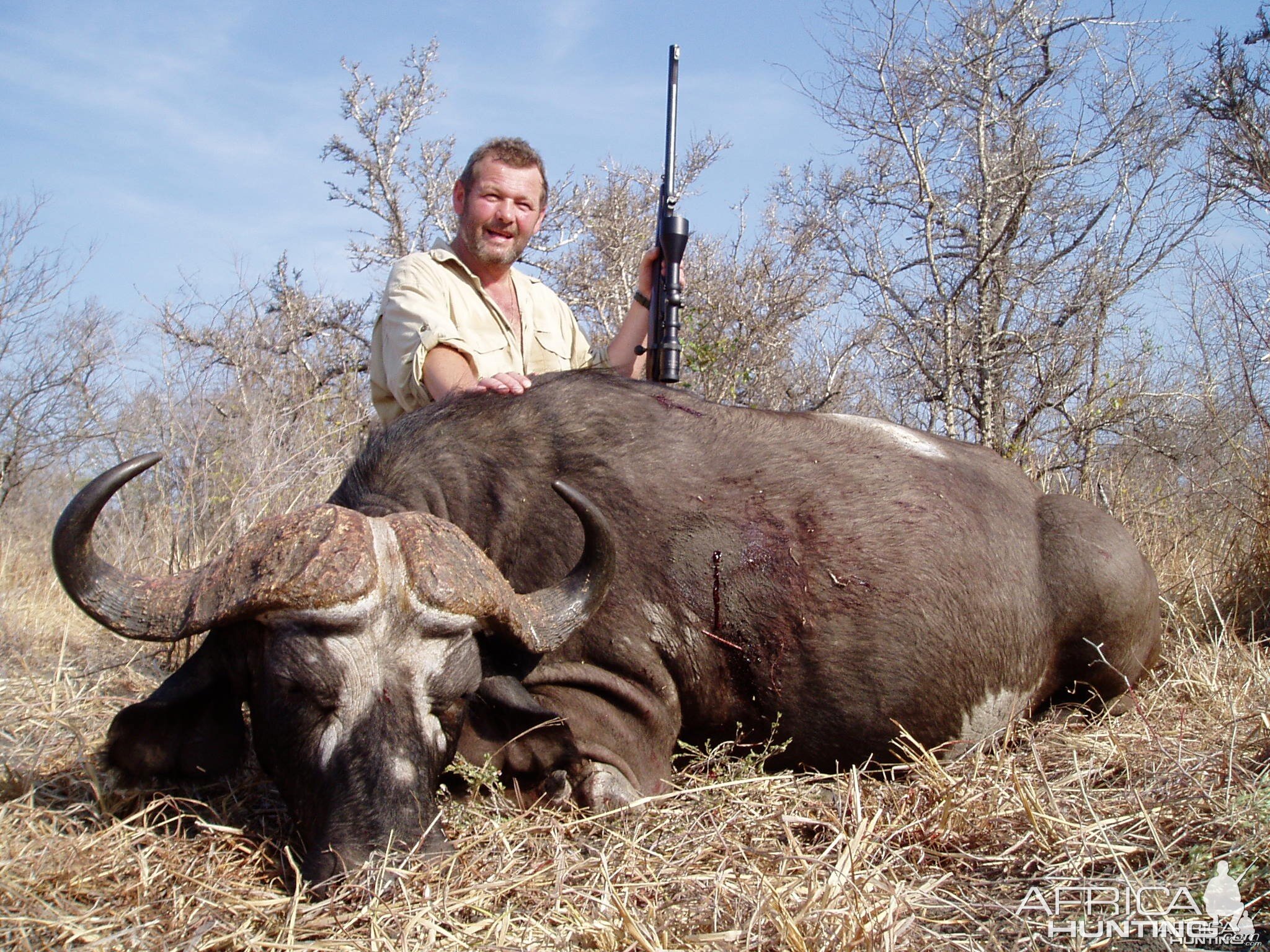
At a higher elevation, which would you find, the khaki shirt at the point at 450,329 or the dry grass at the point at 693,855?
the khaki shirt at the point at 450,329

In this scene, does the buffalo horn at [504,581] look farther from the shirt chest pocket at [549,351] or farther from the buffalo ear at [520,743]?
the shirt chest pocket at [549,351]

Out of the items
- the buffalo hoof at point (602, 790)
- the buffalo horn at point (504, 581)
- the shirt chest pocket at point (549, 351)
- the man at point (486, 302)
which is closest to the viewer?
the buffalo horn at point (504, 581)

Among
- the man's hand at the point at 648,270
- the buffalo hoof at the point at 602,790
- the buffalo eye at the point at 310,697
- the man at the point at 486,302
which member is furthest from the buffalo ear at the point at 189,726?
the man's hand at the point at 648,270

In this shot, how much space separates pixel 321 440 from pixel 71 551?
451 cm

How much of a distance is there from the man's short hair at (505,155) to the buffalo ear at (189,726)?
329cm

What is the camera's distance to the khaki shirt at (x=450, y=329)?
15.7 ft

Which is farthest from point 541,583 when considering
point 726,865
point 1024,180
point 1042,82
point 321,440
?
point 1042,82

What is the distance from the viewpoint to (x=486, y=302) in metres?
5.44

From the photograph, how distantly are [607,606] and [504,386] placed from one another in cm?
100

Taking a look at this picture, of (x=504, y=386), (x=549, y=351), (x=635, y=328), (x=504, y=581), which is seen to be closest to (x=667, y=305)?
(x=635, y=328)

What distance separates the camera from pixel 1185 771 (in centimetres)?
293

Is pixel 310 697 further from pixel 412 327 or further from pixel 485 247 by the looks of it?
pixel 485 247

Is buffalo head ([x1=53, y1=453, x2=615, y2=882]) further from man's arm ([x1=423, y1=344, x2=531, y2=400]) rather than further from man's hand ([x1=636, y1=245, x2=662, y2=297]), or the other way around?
man's hand ([x1=636, y1=245, x2=662, y2=297])

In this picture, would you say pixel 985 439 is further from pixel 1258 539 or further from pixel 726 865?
pixel 726 865
